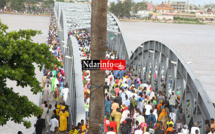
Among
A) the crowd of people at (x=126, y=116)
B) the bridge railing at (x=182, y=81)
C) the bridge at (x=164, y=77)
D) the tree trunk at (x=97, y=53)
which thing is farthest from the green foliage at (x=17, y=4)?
the tree trunk at (x=97, y=53)

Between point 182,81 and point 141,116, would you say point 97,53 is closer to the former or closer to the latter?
point 141,116

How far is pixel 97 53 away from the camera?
24.8 feet

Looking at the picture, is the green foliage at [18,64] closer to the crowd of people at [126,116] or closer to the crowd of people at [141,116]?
the crowd of people at [126,116]

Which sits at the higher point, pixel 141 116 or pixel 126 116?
pixel 141 116

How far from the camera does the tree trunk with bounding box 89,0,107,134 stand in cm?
746

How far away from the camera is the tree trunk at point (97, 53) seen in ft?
24.5

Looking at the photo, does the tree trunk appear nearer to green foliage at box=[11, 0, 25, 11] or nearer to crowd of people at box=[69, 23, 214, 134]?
crowd of people at box=[69, 23, 214, 134]

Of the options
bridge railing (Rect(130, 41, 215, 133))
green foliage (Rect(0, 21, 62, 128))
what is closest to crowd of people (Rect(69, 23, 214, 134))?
bridge railing (Rect(130, 41, 215, 133))

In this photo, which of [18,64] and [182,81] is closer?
[18,64]

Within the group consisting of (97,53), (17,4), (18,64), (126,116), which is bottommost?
(17,4)

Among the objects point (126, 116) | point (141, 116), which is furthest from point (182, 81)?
point (141, 116)

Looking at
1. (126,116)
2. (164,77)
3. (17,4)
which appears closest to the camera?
(126,116)

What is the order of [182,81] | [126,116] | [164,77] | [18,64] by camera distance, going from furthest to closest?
1. [164,77]
2. [182,81]
3. [126,116]
4. [18,64]

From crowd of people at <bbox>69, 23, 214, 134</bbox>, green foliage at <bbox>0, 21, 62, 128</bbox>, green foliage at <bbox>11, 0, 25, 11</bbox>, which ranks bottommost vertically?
green foliage at <bbox>11, 0, 25, 11</bbox>
